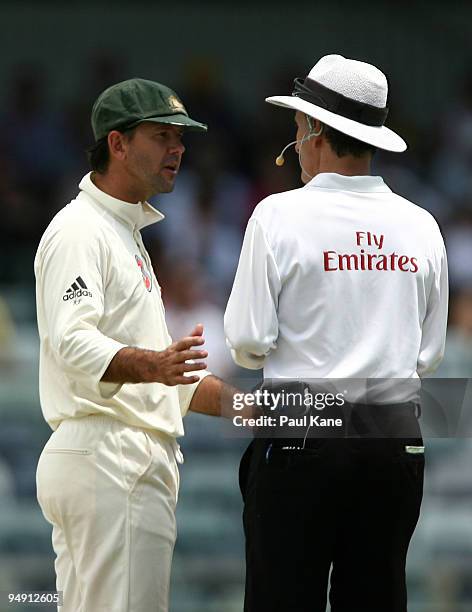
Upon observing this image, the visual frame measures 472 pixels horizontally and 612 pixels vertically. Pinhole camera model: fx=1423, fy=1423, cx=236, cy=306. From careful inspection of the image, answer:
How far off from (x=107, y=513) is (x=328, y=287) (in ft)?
2.98

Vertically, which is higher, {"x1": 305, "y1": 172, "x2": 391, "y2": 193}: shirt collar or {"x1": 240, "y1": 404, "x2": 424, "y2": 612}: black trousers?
{"x1": 305, "y1": 172, "x2": 391, "y2": 193}: shirt collar

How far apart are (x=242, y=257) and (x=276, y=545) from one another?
74 centimetres

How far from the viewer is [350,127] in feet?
12.1

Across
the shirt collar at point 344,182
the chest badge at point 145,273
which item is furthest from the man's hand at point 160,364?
the shirt collar at point 344,182

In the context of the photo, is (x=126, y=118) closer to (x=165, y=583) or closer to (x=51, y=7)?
(x=165, y=583)

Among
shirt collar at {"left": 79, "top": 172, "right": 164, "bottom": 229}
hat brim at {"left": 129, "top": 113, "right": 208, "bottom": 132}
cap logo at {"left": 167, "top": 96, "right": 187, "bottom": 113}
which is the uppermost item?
cap logo at {"left": 167, "top": 96, "right": 187, "bottom": 113}

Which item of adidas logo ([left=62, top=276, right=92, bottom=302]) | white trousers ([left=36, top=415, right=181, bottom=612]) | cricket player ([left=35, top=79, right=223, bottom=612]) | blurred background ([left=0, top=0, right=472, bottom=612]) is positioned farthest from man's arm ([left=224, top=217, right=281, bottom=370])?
blurred background ([left=0, top=0, right=472, bottom=612])

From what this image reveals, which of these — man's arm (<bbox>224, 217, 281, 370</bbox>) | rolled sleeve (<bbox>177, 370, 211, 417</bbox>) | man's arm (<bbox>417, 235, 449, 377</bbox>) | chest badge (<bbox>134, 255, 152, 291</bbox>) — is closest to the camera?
man's arm (<bbox>224, 217, 281, 370</bbox>)

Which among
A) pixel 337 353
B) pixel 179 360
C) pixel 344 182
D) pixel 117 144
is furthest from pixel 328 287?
pixel 117 144

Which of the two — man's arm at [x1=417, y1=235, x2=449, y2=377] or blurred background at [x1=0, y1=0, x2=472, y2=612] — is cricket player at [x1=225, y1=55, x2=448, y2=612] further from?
blurred background at [x1=0, y1=0, x2=472, y2=612]

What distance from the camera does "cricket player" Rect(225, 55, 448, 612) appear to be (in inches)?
142

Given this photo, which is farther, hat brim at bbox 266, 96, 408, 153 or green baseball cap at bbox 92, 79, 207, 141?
green baseball cap at bbox 92, 79, 207, 141

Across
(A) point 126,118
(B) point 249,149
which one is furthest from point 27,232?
(A) point 126,118

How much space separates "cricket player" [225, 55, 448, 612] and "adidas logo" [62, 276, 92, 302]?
43 cm
